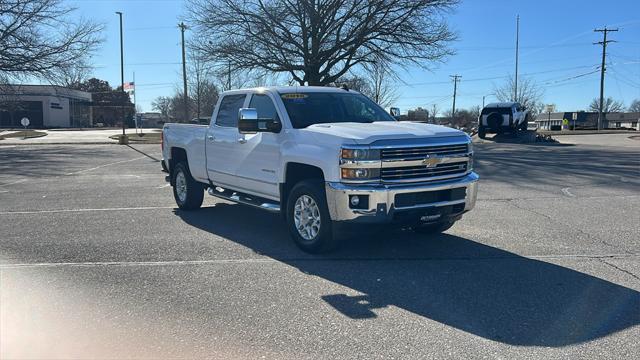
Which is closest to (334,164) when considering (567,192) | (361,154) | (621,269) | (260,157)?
(361,154)

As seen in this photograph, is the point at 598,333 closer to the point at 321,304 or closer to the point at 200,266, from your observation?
the point at 321,304

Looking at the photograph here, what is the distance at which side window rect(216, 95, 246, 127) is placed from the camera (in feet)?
25.9

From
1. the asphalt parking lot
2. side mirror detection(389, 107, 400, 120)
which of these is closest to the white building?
side mirror detection(389, 107, 400, 120)

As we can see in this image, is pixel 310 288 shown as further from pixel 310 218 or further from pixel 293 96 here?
pixel 293 96

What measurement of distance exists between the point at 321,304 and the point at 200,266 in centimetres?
177

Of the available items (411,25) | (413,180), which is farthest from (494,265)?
(411,25)

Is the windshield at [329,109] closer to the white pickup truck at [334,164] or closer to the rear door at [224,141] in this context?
the white pickup truck at [334,164]

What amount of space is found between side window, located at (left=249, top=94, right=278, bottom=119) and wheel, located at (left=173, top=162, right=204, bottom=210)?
2.22m

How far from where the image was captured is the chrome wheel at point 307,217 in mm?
6199

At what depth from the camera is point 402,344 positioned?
3.89 metres

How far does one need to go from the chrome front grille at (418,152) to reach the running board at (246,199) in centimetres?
176

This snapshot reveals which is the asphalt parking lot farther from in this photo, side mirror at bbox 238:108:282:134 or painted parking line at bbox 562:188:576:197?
painted parking line at bbox 562:188:576:197

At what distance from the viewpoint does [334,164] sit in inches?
228

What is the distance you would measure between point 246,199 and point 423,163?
9.04 ft
